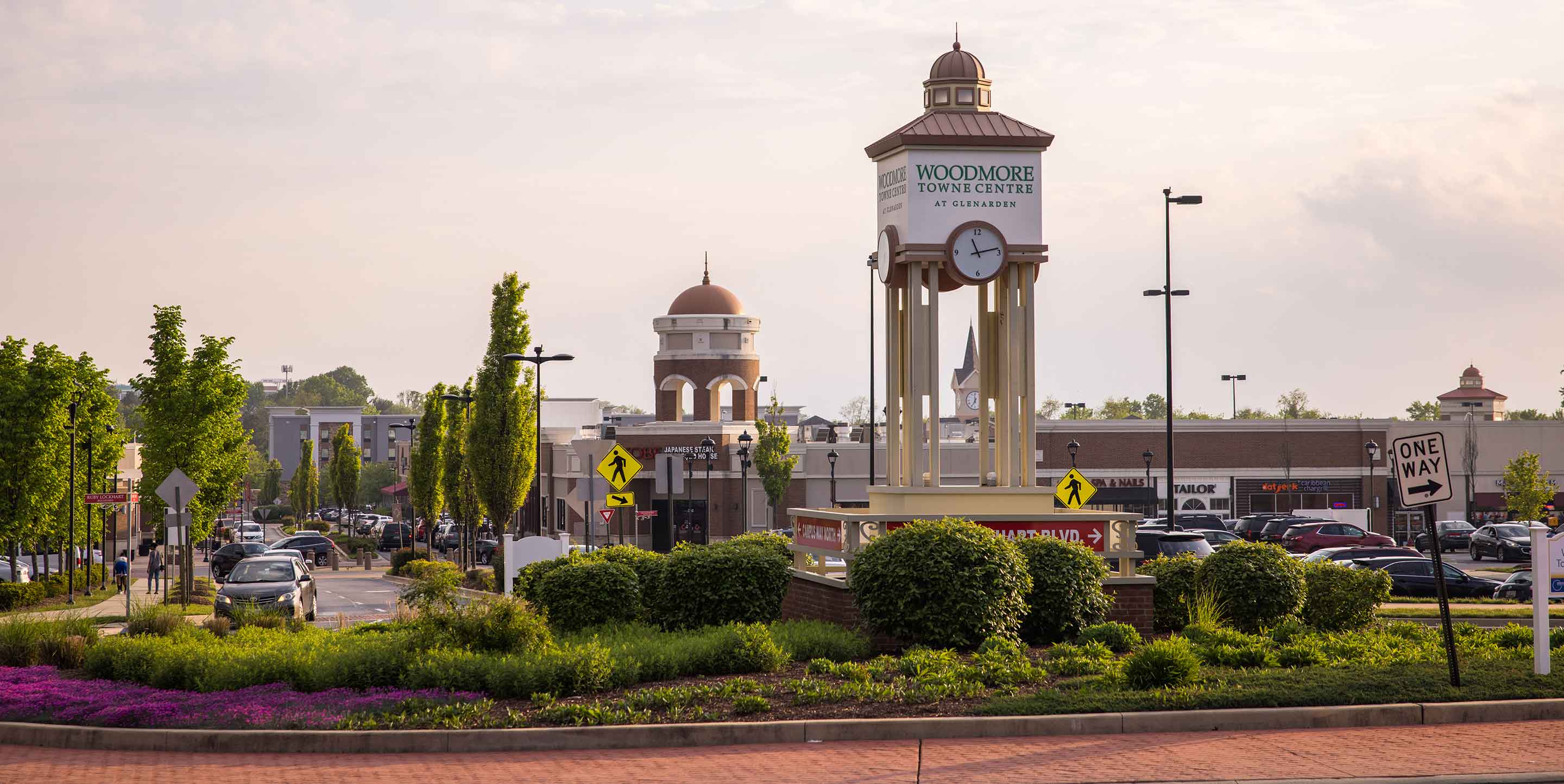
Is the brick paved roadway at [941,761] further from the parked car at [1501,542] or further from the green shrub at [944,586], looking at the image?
the parked car at [1501,542]

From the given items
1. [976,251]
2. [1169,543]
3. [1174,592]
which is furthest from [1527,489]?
[976,251]

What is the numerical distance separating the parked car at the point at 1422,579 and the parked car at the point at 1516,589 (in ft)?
3.58

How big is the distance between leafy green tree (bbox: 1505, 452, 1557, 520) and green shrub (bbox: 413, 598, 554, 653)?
2091 inches

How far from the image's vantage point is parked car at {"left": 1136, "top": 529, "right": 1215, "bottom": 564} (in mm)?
30312

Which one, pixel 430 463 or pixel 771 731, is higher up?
pixel 430 463

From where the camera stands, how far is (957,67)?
68.6 feet

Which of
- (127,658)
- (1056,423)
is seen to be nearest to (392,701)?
(127,658)

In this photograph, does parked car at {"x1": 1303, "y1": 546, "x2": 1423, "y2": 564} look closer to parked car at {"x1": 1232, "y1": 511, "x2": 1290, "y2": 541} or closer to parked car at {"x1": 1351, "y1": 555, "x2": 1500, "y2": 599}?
parked car at {"x1": 1351, "y1": 555, "x2": 1500, "y2": 599}

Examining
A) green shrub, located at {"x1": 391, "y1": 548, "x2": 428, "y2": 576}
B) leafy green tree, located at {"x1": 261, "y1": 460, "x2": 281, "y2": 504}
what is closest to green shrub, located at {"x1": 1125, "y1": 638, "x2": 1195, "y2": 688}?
green shrub, located at {"x1": 391, "y1": 548, "x2": 428, "y2": 576}

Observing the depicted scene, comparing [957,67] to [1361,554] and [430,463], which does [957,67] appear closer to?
[1361,554]

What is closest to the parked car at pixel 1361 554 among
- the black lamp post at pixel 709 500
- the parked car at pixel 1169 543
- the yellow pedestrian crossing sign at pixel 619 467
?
the parked car at pixel 1169 543

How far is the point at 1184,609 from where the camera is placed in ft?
62.3

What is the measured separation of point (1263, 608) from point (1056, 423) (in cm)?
4790

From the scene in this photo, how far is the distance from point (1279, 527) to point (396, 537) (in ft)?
131
